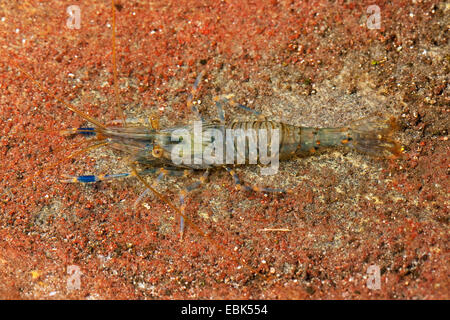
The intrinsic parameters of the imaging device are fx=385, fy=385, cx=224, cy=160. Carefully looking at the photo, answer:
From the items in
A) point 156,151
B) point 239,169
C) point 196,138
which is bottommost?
point 239,169

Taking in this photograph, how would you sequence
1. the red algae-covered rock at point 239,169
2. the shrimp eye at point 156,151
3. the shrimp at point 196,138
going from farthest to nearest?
1. the shrimp eye at point 156,151
2. the shrimp at point 196,138
3. the red algae-covered rock at point 239,169

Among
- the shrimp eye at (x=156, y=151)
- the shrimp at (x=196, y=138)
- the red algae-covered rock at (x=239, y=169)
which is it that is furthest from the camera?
the shrimp eye at (x=156, y=151)

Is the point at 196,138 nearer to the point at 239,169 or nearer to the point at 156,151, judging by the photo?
the point at 156,151

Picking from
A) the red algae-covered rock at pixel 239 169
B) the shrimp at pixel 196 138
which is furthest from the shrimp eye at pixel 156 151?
the red algae-covered rock at pixel 239 169

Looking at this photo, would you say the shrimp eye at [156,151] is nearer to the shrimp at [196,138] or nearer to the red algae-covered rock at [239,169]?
the shrimp at [196,138]

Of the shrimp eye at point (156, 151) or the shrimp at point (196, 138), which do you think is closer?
the shrimp at point (196, 138)

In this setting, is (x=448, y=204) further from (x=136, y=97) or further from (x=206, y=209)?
(x=136, y=97)

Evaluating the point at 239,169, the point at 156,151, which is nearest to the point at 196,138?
the point at 156,151

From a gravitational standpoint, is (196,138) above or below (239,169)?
above
